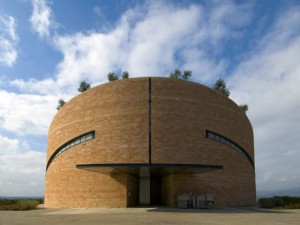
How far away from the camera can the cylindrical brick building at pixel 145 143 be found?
26.4m

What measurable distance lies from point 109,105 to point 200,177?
9.26 meters

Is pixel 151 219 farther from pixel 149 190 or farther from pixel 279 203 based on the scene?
pixel 279 203

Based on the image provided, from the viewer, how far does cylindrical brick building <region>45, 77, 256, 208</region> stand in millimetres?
26375

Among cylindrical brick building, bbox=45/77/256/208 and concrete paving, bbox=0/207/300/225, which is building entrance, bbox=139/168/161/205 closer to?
cylindrical brick building, bbox=45/77/256/208

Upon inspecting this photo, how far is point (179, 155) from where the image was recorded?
26.5 meters

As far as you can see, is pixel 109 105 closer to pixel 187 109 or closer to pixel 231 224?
pixel 187 109

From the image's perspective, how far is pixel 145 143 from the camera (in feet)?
86.1

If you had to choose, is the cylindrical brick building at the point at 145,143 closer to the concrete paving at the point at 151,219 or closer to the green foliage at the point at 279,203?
the green foliage at the point at 279,203

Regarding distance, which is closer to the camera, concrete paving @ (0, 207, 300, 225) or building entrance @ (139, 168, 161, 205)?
concrete paving @ (0, 207, 300, 225)

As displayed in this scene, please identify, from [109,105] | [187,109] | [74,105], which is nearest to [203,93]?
[187,109]

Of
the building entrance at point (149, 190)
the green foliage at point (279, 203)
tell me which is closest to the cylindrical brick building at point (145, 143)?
the building entrance at point (149, 190)

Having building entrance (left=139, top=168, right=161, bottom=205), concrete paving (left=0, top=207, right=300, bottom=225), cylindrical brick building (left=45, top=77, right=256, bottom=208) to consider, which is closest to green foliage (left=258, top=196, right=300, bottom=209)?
cylindrical brick building (left=45, top=77, right=256, bottom=208)

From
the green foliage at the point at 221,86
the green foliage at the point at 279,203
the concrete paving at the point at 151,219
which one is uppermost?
the green foliage at the point at 221,86

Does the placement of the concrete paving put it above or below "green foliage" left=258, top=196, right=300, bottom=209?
below
